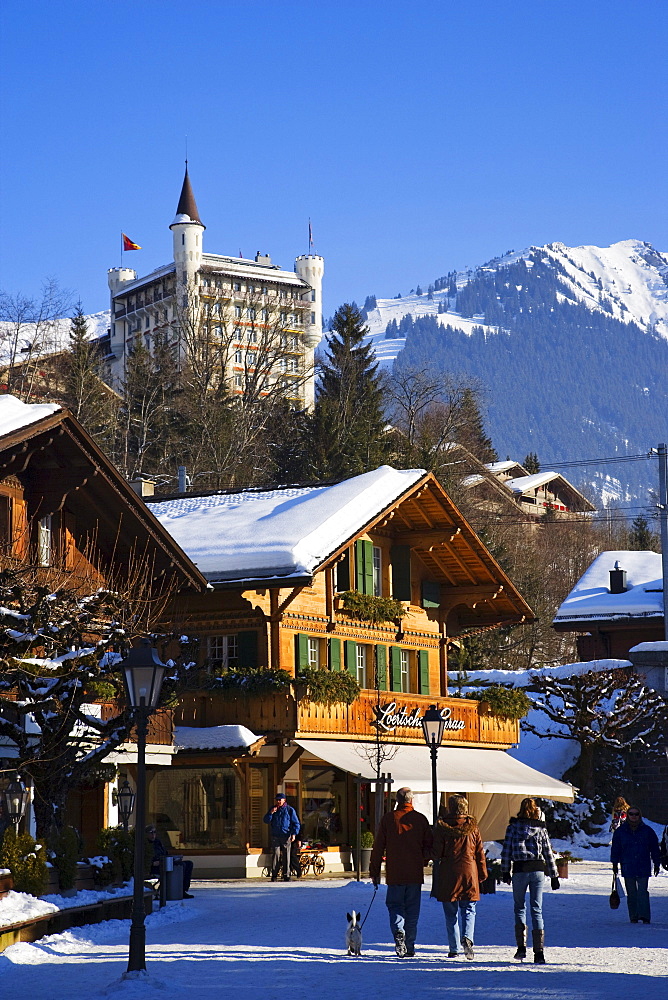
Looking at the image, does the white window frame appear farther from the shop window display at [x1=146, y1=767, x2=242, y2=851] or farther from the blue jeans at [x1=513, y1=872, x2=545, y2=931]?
the blue jeans at [x1=513, y1=872, x2=545, y2=931]

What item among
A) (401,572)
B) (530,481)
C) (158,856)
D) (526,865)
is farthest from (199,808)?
(530,481)

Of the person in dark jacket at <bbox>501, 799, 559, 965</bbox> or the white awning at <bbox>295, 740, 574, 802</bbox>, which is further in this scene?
the white awning at <bbox>295, 740, 574, 802</bbox>

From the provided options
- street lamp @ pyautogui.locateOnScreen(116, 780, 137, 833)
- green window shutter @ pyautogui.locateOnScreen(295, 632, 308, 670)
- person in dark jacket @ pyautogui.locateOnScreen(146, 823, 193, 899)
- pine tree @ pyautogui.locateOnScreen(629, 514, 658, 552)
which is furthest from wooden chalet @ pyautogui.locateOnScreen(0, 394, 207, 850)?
pine tree @ pyautogui.locateOnScreen(629, 514, 658, 552)

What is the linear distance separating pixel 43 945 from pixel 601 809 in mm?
25514

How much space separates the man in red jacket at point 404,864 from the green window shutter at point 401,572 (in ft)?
70.5

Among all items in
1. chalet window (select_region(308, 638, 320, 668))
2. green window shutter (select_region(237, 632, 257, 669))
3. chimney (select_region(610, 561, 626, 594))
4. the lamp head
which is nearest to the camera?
the lamp head

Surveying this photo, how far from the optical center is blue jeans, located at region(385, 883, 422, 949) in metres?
15.6

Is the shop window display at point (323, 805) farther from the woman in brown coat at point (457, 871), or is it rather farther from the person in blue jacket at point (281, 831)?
the woman in brown coat at point (457, 871)

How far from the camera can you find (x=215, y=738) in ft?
101

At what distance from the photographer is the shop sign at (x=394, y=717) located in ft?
111

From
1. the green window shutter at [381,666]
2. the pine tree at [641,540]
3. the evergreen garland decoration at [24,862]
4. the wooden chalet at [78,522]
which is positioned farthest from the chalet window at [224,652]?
the pine tree at [641,540]

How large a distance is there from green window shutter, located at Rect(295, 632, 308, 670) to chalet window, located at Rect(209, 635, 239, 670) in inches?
51.1

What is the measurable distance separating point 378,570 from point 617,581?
18.3 m

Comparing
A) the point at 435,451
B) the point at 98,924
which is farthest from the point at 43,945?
the point at 435,451
